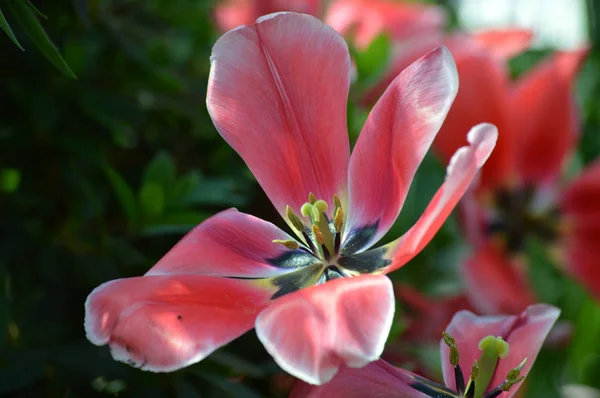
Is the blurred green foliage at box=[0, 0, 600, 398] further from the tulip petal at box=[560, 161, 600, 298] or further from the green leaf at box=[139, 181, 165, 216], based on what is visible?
the tulip petal at box=[560, 161, 600, 298]

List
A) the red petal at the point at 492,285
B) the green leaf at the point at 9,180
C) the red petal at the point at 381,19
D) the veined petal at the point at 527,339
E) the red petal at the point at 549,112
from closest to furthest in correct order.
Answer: the veined petal at the point at 527,339
the green leaf at the point at 9,180
the red petal at the point at 492,285
the red petal at the point at 549,112
the red petal at the point at 381,19

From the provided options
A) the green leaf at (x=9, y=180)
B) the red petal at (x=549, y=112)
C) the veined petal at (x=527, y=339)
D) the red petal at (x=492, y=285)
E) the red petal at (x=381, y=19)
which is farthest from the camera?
the red petal at (x=381, y=19)

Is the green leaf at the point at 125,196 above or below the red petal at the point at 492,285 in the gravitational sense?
above

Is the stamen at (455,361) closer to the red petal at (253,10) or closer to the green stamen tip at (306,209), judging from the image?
the green stamen tip at (306,209)

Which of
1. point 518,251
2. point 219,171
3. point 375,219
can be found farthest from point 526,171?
point 375,219

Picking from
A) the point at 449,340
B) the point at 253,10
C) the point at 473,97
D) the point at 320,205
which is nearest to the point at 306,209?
the point at 320,205

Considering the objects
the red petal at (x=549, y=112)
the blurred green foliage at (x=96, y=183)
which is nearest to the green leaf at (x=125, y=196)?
the blurred green foliage at (x=96, y=183)

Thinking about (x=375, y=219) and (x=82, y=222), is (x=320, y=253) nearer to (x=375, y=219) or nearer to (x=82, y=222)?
(x=375, y=219)
